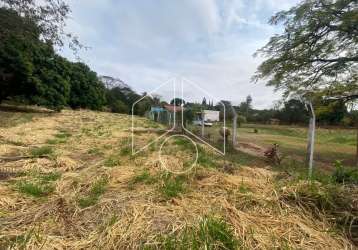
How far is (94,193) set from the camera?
10.3 feet

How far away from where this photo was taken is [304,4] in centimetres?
910

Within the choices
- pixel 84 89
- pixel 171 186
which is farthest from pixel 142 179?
pixel 84 89

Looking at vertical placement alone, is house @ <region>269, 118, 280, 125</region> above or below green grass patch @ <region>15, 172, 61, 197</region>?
above

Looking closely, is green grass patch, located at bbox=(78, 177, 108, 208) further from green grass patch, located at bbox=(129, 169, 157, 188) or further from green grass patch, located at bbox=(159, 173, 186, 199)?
green grass patch, located at bbox=(159, 173, 186, 199)

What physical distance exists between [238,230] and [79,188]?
1.84m

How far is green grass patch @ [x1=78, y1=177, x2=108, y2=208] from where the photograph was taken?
9.16 ft

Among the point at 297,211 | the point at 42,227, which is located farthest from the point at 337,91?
the point at 42,227

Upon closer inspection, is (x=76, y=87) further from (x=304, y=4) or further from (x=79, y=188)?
(x=79, y=188)

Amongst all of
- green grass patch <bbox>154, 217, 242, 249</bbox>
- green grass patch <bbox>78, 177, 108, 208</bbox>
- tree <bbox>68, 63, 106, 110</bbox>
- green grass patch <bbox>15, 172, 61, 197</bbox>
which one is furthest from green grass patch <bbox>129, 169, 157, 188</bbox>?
tree <bbox>68, 63, 106, 110</bbox>

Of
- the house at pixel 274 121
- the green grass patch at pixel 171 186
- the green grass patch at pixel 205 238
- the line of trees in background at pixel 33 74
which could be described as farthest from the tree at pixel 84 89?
the green grass patch at pixel 205 238

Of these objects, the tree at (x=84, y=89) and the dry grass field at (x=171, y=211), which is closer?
the dry grass field at (x=171, y=211)

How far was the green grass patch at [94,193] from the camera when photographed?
2.79m

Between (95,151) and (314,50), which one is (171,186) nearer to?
(95,151)

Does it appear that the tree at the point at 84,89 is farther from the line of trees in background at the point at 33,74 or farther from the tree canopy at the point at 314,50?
the tree canopy at the point at 314,50
